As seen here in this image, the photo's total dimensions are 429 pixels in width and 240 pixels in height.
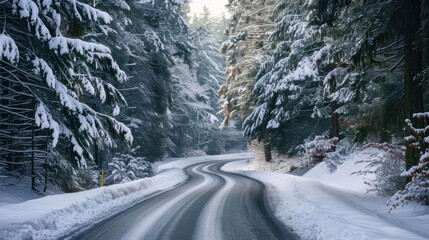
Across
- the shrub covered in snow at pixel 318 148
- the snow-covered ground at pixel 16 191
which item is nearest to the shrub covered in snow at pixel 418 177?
the shrub covered in snow at pixel 318 148

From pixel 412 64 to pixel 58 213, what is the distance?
9.13m

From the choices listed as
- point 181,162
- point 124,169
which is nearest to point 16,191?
point 124,169

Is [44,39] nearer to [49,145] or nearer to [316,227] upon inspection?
[49,145]

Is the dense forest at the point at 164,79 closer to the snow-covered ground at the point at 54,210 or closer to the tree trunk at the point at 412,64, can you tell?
the tree trunk at the point at 412,64

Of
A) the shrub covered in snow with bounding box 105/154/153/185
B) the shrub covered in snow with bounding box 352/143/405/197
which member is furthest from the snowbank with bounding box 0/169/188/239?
the shrub covered in snow with bounding box 352/143/405/197

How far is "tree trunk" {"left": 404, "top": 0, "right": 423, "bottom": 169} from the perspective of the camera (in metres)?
7.84

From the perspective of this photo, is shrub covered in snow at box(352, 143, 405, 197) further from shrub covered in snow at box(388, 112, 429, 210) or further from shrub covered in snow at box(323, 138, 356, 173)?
shrub covered in snow at box(323, 138, 356, 173)

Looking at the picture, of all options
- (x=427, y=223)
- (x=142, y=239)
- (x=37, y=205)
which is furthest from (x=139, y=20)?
(x=427, y=223)

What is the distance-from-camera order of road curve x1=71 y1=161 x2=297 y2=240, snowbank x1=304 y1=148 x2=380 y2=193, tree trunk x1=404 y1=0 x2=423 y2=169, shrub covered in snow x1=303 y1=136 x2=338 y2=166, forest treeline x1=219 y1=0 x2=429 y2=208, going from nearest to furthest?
road curve x1=71 y1=161 x2=297 y2=240
forest treeline x1=219 y1=0 x2=429 y2=208
tree trunk x1=404 y1=0 x2=423 y2=169
snowbank x1=304 y1=148 x2=380 y2=193
shrub covered in snow x1=303 y1=136 x2=338 y2=166

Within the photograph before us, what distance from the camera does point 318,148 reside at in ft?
58.1

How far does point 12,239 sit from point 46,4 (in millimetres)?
5855

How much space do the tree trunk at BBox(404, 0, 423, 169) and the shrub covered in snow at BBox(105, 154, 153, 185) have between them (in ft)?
45.1

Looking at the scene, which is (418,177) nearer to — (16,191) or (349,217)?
(349,217)

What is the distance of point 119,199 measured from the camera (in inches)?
407
